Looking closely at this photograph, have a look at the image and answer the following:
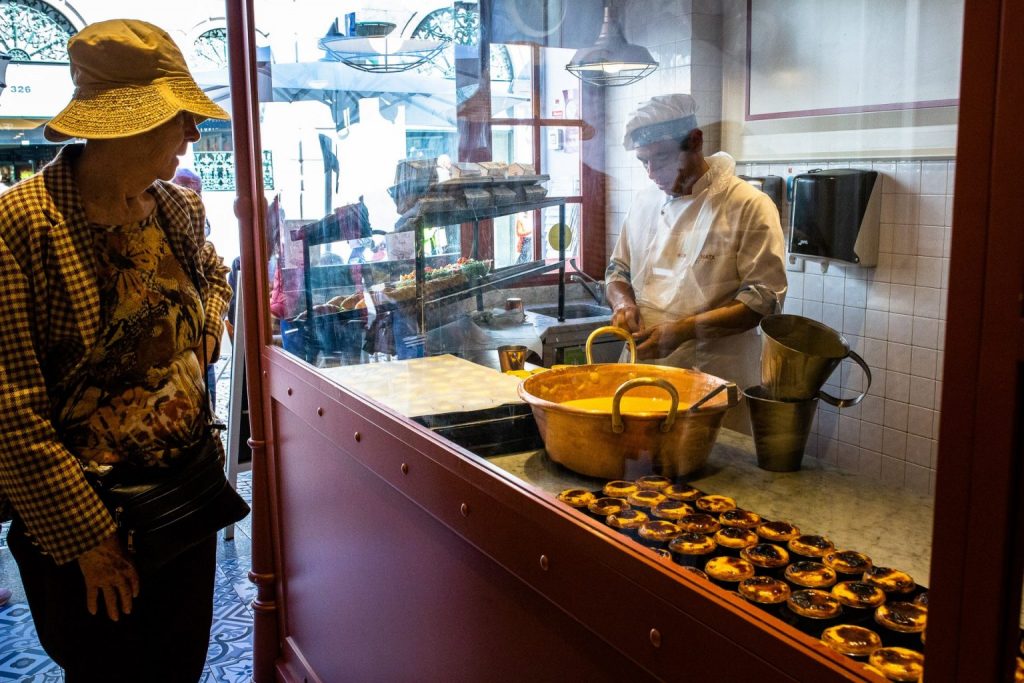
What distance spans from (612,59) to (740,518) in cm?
63

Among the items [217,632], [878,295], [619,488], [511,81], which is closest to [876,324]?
[878,295]

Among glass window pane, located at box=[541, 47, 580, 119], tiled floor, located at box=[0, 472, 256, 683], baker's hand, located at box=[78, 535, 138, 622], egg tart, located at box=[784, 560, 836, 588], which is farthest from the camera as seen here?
tiled floor, located at box=[0, 472, 256, 683]

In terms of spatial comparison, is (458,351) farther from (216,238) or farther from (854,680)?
(216,238)

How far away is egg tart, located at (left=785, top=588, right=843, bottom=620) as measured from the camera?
0.93 metres

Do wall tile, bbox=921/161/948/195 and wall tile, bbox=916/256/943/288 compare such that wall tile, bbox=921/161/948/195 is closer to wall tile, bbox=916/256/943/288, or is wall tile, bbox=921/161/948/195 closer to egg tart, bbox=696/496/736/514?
wall tile, bbox=916/256/943/288

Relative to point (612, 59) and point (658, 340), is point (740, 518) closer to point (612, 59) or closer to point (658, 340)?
point (658, 340)

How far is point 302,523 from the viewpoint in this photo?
2385mm

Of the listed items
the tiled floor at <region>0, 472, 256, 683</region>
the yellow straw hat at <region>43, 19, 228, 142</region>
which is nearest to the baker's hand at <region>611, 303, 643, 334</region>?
the yellow straw hat at <region>43, 19, 228, 142</region>

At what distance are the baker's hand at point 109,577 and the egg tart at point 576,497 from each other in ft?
3.15

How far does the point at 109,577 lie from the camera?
1746mm

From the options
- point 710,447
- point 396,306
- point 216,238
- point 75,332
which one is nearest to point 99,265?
point 75,332

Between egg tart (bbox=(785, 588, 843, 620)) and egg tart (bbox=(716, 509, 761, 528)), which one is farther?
egg tart (bbox=(716, 509, 761, 528))

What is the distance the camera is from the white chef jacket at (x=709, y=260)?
1028 mm

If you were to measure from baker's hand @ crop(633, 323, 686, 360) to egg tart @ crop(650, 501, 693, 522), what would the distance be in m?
0.19
